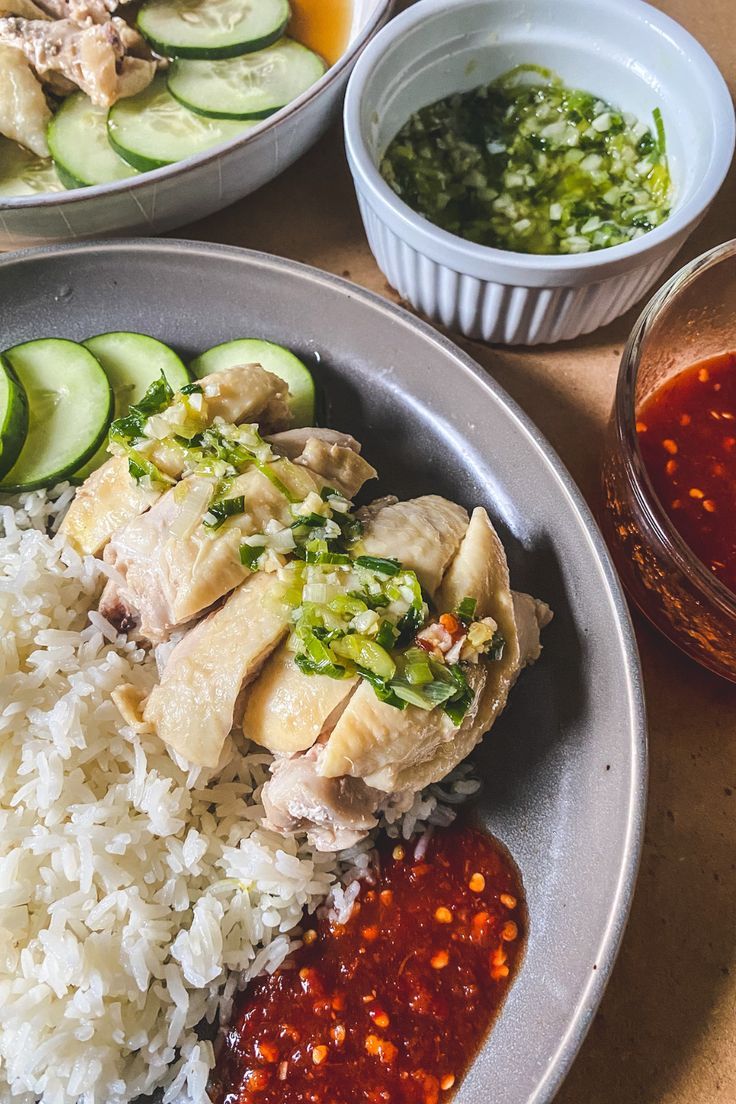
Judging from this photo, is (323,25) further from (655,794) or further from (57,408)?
(655,794)

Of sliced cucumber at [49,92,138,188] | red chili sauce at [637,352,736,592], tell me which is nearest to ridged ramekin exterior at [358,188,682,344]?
red chili sauce at [637,352,736,592]

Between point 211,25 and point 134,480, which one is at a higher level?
point 211,25

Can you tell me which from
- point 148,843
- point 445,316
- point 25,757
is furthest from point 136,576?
point 445,316

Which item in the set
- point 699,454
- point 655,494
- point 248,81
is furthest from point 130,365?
point 699,454

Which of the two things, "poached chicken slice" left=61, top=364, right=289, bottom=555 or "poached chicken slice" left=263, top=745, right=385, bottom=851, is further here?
"poached chicken slice" left=61, top=364, right=289, bottom=555

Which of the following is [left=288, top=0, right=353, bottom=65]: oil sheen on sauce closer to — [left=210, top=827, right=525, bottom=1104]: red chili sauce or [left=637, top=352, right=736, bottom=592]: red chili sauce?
[left=637, top=352, right=736, bottom=592]: red chili sauce

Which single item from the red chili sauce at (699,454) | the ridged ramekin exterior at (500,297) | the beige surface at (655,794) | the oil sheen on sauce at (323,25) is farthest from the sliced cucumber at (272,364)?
the oil sheen on sauce at (323,25)
